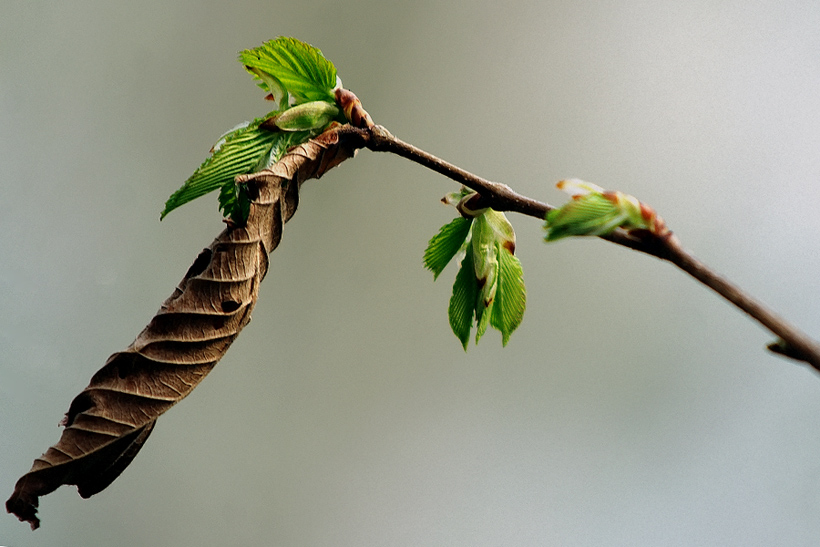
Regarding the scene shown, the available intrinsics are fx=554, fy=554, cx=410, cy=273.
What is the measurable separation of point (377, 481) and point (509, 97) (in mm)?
679

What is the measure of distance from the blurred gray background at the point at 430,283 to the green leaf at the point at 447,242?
0.50 meters

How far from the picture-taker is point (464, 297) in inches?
17.7

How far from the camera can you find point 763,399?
85 centimetres

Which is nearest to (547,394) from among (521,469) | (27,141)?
(521,469)

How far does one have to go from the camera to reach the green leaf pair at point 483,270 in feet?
1.39

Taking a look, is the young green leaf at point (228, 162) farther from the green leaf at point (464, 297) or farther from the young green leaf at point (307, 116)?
the green leaf at point (464, 297)

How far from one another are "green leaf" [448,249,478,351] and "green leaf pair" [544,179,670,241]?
0.16 meters

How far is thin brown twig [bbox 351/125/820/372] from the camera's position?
247 millimetres

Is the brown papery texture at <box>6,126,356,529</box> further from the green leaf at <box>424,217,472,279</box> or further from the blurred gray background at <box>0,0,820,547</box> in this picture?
the blurred gray background at <box>0,0,820,547</box>

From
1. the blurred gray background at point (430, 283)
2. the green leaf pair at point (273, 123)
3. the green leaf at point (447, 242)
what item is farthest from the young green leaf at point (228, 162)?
the blurred gray background at point (430, 283)

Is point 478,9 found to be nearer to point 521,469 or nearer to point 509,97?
point 509,97

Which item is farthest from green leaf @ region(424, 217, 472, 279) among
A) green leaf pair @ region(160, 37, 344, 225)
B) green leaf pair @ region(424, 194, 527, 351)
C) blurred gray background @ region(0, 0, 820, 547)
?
blurred gray background @ region(0, 0, 820, 547)

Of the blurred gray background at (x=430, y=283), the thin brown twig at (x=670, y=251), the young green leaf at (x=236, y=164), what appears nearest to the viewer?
the thin brown twig at (x=670, y=251)

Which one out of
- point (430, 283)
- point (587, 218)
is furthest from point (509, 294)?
point (430, 283)
